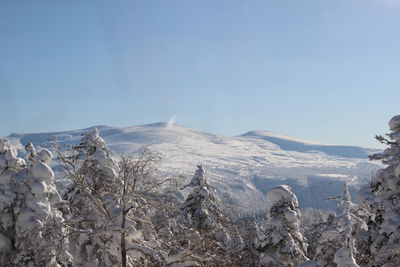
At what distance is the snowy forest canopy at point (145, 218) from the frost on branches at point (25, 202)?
0.05 m

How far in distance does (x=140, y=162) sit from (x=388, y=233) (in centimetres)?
969

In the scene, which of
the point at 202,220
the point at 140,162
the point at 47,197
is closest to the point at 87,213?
the point at 140,162

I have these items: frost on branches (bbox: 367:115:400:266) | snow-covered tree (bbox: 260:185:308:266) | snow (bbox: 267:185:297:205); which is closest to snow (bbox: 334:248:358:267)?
frost on branches (bbox: 367:115:400:266)

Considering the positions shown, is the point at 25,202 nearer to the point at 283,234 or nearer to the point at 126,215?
the point at 126,215

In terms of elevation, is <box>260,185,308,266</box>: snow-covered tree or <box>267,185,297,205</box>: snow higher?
<box>267,185,297,205</box>: snow

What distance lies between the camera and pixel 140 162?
14984 millimetres

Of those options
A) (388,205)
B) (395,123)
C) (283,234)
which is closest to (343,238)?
(388,205)

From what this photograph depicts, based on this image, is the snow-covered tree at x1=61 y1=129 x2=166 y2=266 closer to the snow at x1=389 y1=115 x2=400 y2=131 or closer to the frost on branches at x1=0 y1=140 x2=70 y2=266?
the frost on branches at x1=0 y1=140 x2=70 y2=266

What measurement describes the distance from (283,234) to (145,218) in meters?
7.02

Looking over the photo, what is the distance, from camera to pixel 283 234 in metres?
20.9

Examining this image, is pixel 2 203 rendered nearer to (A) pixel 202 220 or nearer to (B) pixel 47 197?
(B) pixel 47 197

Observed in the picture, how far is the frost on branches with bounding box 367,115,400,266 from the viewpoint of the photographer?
53.4 ft

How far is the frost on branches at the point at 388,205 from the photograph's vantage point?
1627 centimetres

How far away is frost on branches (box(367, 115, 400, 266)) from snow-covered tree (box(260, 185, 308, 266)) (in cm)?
377
